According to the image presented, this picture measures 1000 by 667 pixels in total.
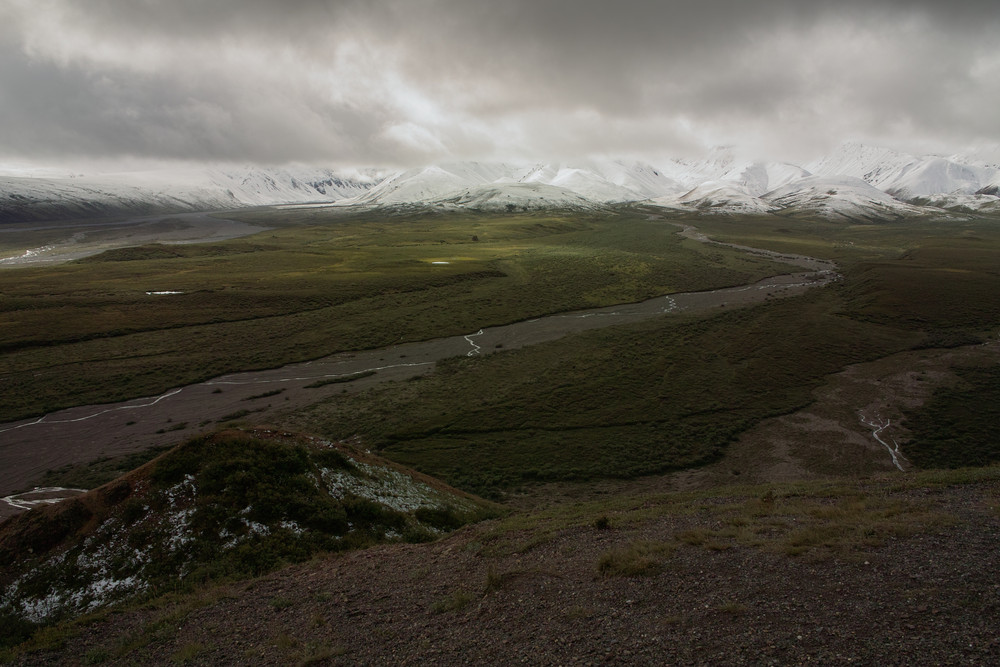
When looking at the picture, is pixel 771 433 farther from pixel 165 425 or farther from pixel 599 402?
pixel 165 425

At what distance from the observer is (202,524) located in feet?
55.8

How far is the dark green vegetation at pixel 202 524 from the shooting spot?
1501 centimetres

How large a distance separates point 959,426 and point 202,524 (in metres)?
48.8

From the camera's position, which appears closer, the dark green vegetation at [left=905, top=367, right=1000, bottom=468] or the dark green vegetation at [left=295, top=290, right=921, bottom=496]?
the dark green vegetation at [left=905, top=367, right=1000, bottom=468]

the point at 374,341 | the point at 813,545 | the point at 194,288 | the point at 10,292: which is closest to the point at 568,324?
the point at 374,341

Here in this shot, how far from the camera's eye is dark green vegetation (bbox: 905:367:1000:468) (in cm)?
3064

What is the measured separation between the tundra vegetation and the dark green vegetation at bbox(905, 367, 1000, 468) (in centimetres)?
20

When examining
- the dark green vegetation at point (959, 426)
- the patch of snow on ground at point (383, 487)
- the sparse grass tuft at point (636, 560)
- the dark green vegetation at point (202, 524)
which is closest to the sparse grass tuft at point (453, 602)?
the sparse grass tuft at point (636, 560)

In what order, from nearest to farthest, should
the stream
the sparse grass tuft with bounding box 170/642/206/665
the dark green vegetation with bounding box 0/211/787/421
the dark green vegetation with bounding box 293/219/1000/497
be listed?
the sparse grass tuft with bounding box 170/642/206/665 → the dark green vegetation with bounding box 293/219/1000/497 → the stream → the dark green vegetation with bounding box 0/211/787/421

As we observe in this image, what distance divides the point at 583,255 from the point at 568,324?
5971cm

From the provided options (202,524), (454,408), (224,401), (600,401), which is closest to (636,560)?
(202,524)

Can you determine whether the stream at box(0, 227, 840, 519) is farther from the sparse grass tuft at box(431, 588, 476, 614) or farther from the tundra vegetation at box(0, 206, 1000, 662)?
the sparse grass tuft at box(431, 588, 476, 614)

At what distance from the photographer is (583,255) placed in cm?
12331

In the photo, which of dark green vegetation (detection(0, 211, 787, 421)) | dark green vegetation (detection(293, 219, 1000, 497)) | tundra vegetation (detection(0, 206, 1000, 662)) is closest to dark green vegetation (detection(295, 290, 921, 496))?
dark green vegetation (detection(293, 219, 1000, 497))
